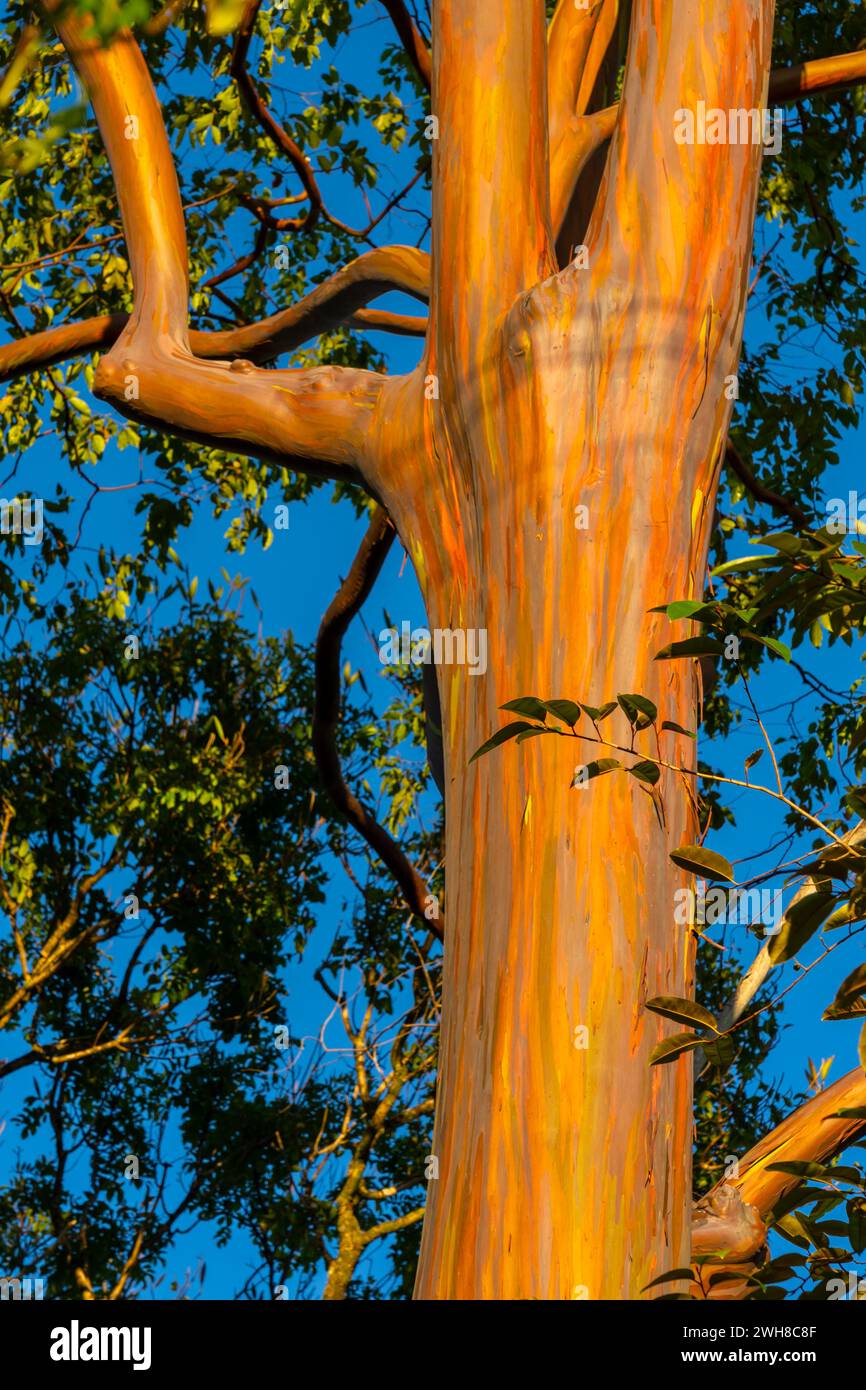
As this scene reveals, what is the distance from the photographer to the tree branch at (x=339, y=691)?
5.59 meters

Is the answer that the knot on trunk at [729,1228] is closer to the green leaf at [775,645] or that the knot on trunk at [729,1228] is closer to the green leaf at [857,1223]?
the green leaf at [857,1223]

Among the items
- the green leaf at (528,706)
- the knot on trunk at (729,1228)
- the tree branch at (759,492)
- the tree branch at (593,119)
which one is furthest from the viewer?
the tree branch at (759,492)

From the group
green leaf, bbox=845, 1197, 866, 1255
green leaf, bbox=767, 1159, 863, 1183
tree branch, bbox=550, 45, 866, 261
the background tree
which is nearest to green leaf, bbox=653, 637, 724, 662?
the background tree

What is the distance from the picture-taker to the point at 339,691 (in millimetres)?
6078

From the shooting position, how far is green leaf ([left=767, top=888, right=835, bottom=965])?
1929mm

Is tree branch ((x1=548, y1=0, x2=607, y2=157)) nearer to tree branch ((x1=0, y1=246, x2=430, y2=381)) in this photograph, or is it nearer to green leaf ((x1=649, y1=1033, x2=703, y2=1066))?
tree branch ((x1=0, y1=246, x2=430, y2=381))

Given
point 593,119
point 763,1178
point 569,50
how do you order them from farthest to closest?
point 569,50 < point 593,119 < point 763,1178

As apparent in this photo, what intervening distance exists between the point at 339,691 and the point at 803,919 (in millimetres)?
4251

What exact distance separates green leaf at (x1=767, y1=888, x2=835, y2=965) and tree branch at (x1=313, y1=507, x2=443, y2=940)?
3475mm

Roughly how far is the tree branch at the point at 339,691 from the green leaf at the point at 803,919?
3475mm

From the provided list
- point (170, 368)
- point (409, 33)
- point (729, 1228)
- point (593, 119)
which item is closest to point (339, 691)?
point (170, 368)

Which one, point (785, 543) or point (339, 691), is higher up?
point (339, 691)

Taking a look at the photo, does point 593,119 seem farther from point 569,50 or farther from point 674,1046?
point 674,1046

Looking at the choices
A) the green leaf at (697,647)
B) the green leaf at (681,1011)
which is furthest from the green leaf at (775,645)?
the green leaf at (681,1011)
